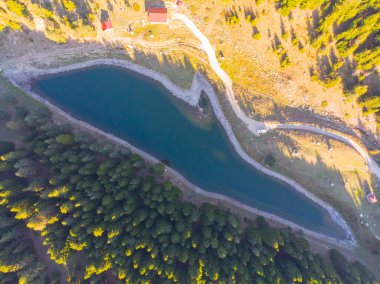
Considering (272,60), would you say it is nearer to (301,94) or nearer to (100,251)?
(301,94)

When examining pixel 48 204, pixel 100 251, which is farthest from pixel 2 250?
pixel 100 251

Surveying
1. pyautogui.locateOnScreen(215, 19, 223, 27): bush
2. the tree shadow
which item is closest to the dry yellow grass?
pyautogui.locateOnScreen(215, 19, 223, 27): bush

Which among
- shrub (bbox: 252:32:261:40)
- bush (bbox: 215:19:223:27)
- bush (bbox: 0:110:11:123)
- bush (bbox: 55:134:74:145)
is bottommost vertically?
bush (bbox: 55:134:74:145)

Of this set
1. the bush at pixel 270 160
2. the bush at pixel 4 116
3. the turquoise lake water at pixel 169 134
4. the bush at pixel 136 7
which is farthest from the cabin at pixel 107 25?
the bush at pixel 270 160

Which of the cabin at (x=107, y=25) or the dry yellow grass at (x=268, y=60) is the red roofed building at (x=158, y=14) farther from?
the cabin at (x=107, y=25)

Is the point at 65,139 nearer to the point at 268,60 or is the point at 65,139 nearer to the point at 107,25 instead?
the point at 107,25

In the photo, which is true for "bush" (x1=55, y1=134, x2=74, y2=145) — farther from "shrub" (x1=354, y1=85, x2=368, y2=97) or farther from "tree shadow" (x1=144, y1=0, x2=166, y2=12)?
"shrub" (x1=354, y1=85, x2=368, y2=97)
